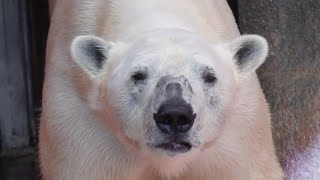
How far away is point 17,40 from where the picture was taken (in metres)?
4.38

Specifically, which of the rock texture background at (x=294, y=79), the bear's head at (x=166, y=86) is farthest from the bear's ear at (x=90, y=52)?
the rock texture background at (x=294, y=79)

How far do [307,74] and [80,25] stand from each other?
0.86 meters

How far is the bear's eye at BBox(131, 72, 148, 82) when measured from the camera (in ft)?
8.44

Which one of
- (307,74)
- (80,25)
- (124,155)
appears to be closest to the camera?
(124,155)

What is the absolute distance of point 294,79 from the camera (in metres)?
3.56

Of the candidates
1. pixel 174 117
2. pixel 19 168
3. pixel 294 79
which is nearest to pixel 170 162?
pixel 174 117

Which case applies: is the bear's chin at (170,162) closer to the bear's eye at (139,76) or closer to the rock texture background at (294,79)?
the bear's eye at (139,76)

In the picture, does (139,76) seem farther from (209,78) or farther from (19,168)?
(19,168)

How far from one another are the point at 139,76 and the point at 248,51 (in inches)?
13.4

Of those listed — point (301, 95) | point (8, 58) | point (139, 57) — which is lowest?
point (8, 58)

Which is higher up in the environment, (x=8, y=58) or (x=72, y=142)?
(x=72, y=142)

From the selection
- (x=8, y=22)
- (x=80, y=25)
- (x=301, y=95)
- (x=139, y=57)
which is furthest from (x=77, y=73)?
(x=8, y=22)

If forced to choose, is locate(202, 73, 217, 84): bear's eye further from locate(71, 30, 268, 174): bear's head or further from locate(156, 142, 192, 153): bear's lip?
locate(156, 142, 192, 153): bear's lip

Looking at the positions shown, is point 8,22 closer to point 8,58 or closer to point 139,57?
point 8,58
